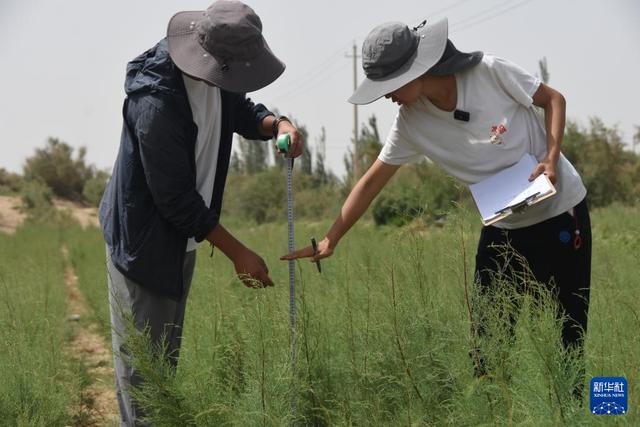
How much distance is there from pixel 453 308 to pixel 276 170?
29.6 meters

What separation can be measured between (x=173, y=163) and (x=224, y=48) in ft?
1.40

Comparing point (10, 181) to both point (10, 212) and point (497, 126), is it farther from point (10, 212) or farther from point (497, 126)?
point (497, 126)

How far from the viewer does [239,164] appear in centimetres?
4684

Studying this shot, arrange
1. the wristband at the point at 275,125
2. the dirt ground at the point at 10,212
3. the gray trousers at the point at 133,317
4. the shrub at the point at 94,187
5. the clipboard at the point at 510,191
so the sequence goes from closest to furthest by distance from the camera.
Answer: the clipboard at the point at 510,191
the gray trousers at the point at 133,317
the wristband at the point at 275,125
the dirt ground at the point at 10,212
the shrub at the point at 94,187

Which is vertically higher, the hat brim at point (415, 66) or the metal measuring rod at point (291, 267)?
the hat brim at point (415, 66)

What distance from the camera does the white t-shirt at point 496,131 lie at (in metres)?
2.81

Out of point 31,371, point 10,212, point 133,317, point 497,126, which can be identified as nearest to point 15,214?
point 10,212

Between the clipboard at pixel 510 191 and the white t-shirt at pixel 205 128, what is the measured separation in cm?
95

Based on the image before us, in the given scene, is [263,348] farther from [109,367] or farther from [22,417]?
[109,367]

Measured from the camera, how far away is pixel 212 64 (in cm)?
268

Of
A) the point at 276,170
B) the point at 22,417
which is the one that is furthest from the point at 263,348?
the point at 276,170

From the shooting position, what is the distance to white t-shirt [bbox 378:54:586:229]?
281 centimetres

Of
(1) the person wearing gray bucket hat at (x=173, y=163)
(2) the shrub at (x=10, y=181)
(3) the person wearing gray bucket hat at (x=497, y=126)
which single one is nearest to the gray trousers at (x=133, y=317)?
(1) the person wearing gray bucket hat at (x=173, y=163)

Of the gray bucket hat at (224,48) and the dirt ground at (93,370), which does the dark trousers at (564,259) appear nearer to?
the gray bucket hat at (224,48)
